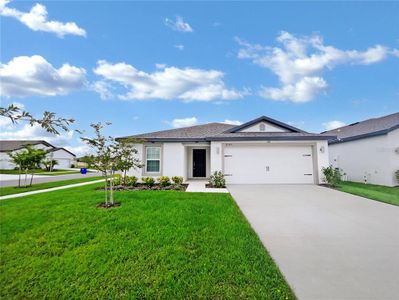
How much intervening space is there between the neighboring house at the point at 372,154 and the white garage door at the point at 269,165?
2.72m

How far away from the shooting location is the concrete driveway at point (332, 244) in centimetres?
245

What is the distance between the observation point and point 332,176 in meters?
10.1

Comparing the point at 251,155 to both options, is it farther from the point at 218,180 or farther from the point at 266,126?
the point at 218,180

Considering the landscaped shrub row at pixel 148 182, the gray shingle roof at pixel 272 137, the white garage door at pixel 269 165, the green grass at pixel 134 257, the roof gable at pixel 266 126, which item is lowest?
the green grass at pixel 134 257

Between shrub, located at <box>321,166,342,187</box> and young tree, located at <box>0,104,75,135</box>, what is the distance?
11.9 m

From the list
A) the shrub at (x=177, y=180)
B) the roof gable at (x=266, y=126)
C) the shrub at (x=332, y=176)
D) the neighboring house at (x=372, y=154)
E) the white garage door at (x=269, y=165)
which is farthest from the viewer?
the roof gable at (x=266, y=126)

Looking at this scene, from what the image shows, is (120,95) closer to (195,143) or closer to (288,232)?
(195,143)

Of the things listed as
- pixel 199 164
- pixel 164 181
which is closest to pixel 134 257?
pixel 164 181

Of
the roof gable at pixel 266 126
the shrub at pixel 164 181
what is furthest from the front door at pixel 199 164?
the shrub at pixel 164 181

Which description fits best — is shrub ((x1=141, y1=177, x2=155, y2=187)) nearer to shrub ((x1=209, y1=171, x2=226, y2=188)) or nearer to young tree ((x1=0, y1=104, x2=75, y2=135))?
shrub ((x1=209, y1=171, x2=226, y2=188))

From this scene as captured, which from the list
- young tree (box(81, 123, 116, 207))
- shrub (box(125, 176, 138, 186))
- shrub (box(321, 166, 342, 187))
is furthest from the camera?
shrub (box(125, 176, 138, 186))

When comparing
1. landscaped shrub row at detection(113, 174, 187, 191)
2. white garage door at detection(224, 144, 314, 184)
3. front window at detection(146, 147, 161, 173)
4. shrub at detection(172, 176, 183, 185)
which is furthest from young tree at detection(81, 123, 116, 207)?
white garage door at detection(224, 144, 314, 184)

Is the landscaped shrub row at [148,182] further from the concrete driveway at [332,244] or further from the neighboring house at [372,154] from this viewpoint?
the neighboring house at [372,154]

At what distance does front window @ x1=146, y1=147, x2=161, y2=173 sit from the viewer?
11562 millimetres
